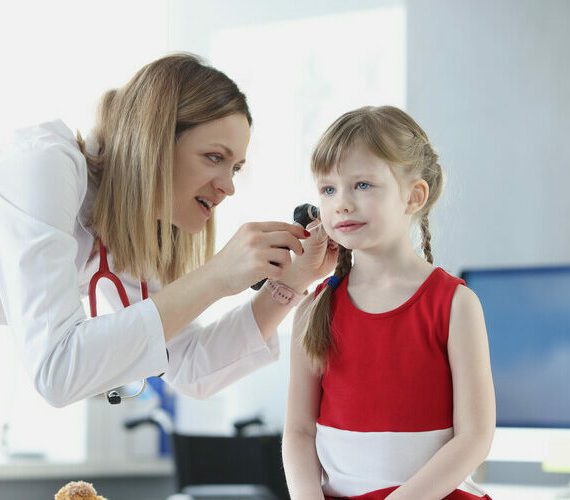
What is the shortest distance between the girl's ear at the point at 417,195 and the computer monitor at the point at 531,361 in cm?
81

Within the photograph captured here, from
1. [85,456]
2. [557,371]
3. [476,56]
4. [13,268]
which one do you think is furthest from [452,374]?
[85,456]

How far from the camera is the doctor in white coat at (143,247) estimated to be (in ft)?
4.20

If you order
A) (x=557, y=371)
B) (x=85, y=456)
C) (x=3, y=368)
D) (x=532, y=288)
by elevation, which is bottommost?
(x=85, y=456)

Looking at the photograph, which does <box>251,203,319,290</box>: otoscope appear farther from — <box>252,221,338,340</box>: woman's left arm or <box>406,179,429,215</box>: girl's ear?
<box>406,179,429,215</box>: girl's ear

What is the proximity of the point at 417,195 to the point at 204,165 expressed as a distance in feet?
1.27

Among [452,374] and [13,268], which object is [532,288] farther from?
[13,268]

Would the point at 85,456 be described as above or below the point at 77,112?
below

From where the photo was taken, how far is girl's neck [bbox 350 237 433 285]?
1296mm

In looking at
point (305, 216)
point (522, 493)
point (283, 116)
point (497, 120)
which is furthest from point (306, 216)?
point (283, 116)

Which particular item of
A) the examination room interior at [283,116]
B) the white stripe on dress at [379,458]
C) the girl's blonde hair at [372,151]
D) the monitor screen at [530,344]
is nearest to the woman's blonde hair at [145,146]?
the girl's blonde hair at [372,151]

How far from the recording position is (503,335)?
6.77 feet

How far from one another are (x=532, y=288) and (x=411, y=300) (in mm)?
885

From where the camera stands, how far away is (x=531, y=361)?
203 centimetres

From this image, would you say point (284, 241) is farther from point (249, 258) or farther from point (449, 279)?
point (449, 279)
